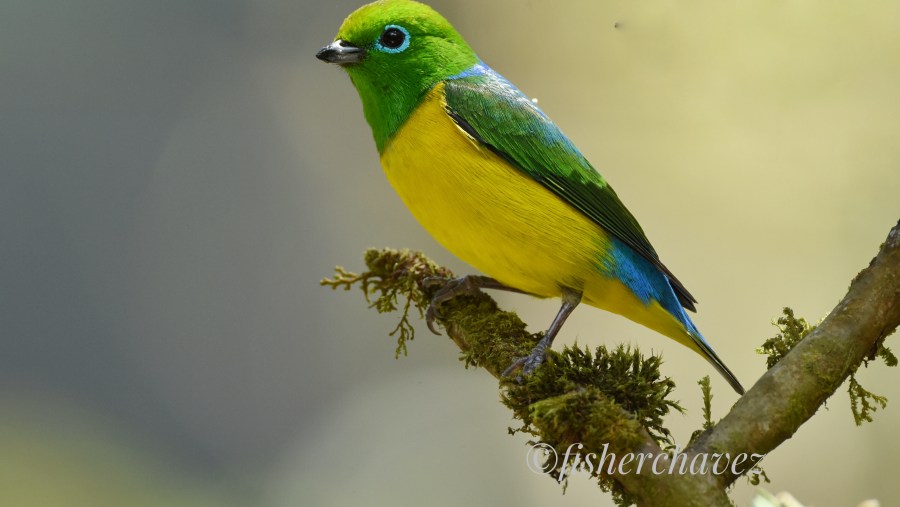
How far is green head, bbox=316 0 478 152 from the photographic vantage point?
3240mm

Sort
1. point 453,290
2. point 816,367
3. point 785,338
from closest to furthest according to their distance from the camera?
point 816,367 → point 785,338 → point 453,290

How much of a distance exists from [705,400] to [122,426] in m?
3.64

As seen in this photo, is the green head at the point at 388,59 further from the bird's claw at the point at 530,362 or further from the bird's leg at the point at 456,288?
the bird's claw at the point at 530,362

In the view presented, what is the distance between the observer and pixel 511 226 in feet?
9.82

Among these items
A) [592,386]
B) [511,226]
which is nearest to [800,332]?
[592,386]

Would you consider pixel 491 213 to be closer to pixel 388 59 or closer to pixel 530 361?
pixel 530 361

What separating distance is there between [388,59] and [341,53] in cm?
19

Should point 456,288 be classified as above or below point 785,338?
below

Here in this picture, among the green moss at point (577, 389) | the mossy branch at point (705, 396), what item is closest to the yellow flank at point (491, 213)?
the green moss at point (577, 389)

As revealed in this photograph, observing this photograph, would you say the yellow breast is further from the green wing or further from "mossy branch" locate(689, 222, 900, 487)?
"mossy branch" locate(689, 222, 900, 487)

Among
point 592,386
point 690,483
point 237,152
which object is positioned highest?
point 237,152

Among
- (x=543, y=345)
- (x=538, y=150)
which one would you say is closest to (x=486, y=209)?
(x=538, y=150)

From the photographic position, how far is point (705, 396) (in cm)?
242

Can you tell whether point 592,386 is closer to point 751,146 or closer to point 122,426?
point 751,146
